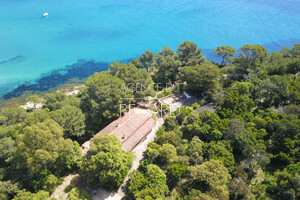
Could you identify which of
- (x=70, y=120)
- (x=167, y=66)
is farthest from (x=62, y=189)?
(x=167, y=66)

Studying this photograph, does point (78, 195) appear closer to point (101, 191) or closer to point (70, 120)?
point (101, 191)

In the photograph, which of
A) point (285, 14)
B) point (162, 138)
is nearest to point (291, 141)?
point (162, 138)

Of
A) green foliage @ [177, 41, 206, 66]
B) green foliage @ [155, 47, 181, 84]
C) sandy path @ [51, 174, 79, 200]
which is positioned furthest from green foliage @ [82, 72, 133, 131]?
green foliage @ [177, 41, 206, 66]

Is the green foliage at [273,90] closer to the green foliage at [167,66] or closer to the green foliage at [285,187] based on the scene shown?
the green foliage at [285,187]

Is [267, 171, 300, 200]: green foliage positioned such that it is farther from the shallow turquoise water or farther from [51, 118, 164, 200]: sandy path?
the shallow turquoise water

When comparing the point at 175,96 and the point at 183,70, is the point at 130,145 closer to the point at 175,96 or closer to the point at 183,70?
the point at 175,96

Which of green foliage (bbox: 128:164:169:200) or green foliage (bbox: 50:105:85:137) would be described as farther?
green foliage (bbox: 50:105:85:137)
